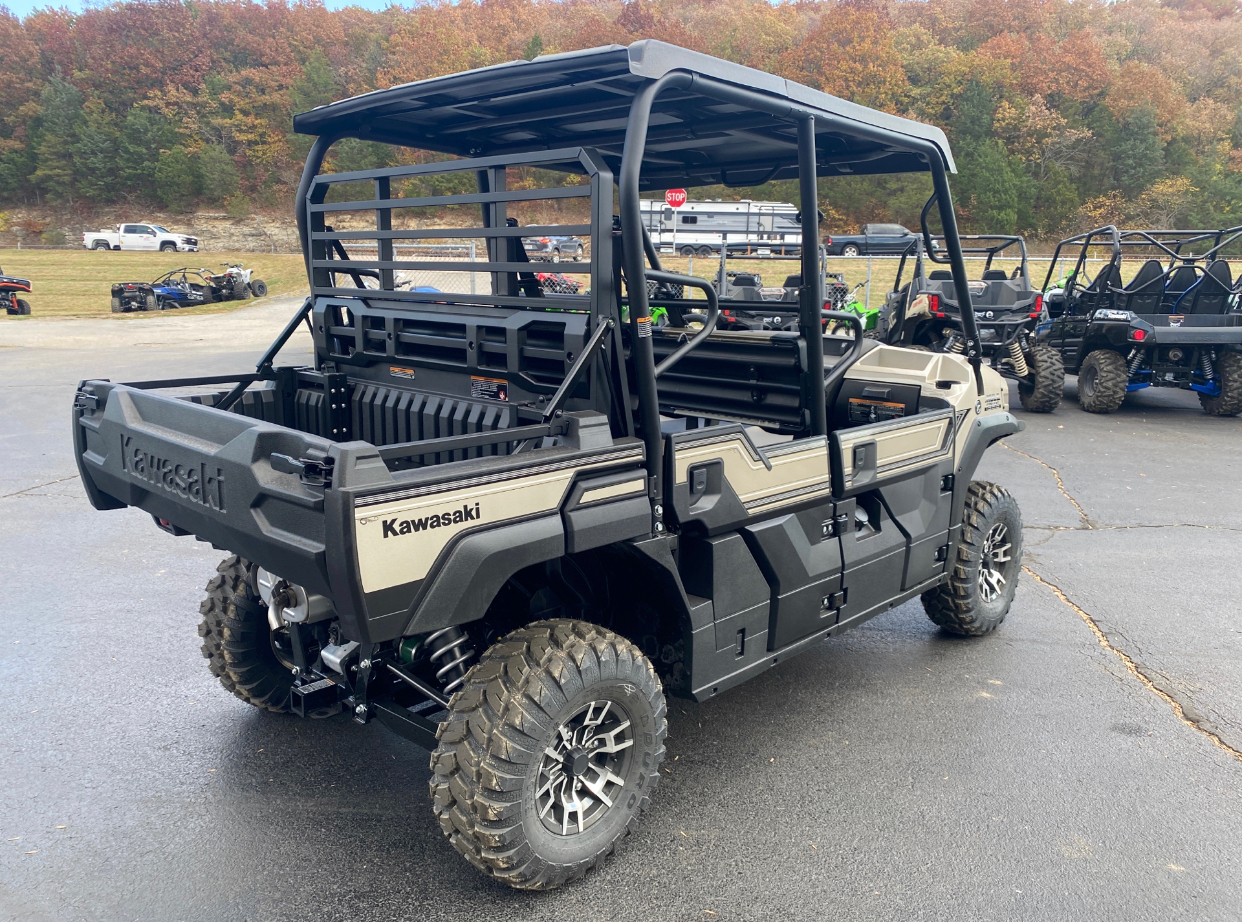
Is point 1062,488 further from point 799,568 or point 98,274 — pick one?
point 98,274

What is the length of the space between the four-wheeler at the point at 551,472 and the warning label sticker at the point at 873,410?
15 millimetres

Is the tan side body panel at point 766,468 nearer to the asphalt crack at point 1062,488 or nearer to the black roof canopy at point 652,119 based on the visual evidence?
the black roof canopy at point 652,119

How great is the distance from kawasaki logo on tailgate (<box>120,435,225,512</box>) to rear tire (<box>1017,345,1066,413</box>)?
35.0 feet

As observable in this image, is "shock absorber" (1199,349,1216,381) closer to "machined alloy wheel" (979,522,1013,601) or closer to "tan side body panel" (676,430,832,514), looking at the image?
"machined alloy wheel" (979,522,1013,601)

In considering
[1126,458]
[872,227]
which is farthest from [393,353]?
[872,227]

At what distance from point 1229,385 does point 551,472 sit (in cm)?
1119

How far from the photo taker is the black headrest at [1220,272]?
1116cm

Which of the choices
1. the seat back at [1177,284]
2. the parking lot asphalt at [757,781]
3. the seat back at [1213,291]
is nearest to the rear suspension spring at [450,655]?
the parking lot asphalt at [757,781]

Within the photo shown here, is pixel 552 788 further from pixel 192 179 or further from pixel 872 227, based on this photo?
pixel 192 179

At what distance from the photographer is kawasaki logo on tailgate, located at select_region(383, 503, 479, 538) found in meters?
2.03

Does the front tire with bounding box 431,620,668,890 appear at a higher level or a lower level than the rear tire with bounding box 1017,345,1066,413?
higher

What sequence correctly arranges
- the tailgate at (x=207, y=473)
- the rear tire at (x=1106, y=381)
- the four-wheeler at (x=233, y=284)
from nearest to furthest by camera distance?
the tailgate at (x=207, y=473)
the rear tire at (x=1106, y=381)
the four-wheeler at (x=233, y=284)

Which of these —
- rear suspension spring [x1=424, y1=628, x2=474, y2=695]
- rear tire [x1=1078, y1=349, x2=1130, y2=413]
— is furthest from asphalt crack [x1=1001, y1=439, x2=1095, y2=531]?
rear suspension spring [x1=424, y1=628, x2=474, y2=695]

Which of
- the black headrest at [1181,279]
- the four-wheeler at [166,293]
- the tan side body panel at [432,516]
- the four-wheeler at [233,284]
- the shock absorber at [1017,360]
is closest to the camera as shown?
the tan side body panel at [432,516]
